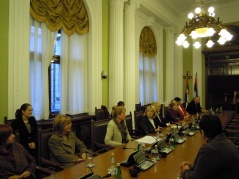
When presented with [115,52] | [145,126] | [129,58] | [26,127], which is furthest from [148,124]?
[129,58]

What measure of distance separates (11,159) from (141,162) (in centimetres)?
130

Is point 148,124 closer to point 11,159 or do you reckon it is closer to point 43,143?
point 43,143

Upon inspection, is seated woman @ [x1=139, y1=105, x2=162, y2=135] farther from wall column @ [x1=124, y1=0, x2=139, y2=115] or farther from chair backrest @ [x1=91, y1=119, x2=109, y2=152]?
wall column @ [x1=124, y1=0, x2=139, y2=115]

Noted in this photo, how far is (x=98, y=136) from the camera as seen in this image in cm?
342

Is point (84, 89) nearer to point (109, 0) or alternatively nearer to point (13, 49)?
point (13, 49)

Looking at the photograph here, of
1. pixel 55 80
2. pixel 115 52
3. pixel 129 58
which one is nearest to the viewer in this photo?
pixel 55 80

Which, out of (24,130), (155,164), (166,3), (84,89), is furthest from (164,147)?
(166,3)

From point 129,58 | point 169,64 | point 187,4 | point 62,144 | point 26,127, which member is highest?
point 187,4

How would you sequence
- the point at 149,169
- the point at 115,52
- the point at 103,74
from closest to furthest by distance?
the point at 149,169, the point at 103,74, the point at 115,52

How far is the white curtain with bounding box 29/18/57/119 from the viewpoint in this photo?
447 centimetres


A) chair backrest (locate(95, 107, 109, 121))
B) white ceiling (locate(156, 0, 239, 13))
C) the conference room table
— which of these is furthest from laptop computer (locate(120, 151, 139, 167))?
white ceiling (locate(156, 0, 239, 13))

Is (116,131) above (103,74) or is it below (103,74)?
below

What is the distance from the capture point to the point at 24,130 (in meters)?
3.47

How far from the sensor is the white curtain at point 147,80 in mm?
8578
